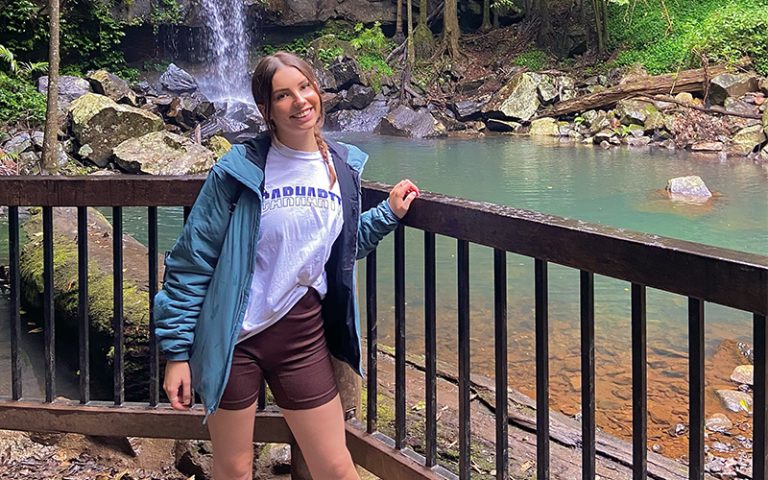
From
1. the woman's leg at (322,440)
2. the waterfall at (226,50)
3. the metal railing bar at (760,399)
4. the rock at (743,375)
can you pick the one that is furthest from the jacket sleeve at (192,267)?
the waterfall at (226,50)

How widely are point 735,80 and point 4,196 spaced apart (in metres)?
18.0

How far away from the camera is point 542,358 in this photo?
6.50 ft

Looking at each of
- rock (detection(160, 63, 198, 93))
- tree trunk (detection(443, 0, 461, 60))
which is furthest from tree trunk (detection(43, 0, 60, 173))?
tree trunk (detection(443, 0, 461, 60))

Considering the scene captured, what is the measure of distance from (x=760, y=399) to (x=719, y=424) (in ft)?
8.85

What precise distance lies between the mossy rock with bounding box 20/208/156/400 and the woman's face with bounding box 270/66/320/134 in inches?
84.5

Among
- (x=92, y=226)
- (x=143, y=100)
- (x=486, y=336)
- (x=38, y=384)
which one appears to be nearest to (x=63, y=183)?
(x=38, y=384)

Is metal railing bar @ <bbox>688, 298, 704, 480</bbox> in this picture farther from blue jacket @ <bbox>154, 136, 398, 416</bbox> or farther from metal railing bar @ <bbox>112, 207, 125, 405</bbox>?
metal railing bar @ <bbox>112, 207, 125, 405</bbox>

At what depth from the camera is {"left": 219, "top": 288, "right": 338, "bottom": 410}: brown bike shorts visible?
6.52 feet

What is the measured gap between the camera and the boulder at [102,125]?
1278cm

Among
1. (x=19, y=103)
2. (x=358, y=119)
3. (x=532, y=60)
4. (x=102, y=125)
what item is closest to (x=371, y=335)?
(x=102, y=125)

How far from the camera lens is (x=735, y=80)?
1755 centimetres

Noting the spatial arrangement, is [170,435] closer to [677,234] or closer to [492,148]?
[677,234]

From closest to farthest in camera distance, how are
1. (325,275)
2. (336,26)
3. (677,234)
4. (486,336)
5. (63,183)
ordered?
(325,275), (63,183), (486,336), (677,234), (336,26)

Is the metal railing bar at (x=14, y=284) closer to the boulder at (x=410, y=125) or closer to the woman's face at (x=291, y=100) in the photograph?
the woman's face at (x=291, y=100)
